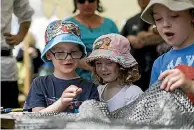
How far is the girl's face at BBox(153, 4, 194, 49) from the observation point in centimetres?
174

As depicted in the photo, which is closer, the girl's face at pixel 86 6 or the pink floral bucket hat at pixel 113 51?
the pink floral bucket hat at pixel 113 51

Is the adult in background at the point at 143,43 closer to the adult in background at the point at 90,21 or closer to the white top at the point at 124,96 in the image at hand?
the adult in background at the point at 90,21

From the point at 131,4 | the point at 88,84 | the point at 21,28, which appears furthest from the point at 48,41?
the point at 131,4

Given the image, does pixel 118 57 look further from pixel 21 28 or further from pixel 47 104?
pixel 21 28

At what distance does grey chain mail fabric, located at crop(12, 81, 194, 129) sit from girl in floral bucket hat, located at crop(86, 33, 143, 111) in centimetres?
64

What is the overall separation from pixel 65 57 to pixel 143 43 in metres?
1.47

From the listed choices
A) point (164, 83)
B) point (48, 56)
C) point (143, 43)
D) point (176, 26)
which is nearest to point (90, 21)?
point (143, 43)

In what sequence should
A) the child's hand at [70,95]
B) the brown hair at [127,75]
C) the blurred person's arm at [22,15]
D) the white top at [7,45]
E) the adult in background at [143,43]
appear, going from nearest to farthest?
1. the child's hand at [70,95]
2. the brown hair at [127,75]
3. the white top at [7,45]
4. the blurred person's arm at [22,15]
5. the adult in background at [143,43]

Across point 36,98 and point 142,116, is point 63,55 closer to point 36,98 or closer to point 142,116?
point 36,98

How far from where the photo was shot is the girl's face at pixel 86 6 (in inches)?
109

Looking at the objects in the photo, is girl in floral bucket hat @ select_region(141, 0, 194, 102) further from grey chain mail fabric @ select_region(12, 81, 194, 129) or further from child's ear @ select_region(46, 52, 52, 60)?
child's ear @ select_region(46, 52, 52, 60)

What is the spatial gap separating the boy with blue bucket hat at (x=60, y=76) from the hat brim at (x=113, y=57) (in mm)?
79

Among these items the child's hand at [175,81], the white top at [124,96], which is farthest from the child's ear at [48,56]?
the child's hand at [175,81]

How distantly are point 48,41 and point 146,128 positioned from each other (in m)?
0.95
